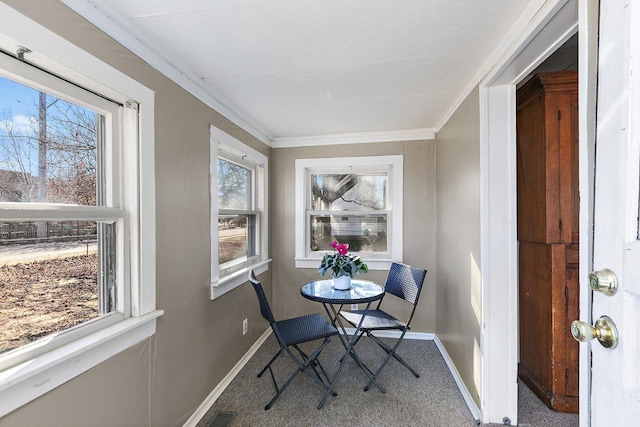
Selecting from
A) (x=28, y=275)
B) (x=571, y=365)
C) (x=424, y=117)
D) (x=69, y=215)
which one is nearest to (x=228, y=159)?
(x=69, y=215)

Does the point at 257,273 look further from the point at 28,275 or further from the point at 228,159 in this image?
the point at 28,275

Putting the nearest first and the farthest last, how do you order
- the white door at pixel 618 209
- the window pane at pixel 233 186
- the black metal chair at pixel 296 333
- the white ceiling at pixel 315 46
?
the white door at pixel 618 209 < the white ceiling at pixel 315 46 < the black metal chair at pixel 296 333 < the window pane at pixel 233 186

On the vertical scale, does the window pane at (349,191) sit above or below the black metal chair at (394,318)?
above

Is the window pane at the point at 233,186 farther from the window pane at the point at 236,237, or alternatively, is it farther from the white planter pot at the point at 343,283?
the white planter pot at the point at 343,283

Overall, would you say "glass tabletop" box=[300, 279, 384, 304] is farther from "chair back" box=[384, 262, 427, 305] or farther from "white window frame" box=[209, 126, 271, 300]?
"white window frame" box=[209, 126, 271, 300]

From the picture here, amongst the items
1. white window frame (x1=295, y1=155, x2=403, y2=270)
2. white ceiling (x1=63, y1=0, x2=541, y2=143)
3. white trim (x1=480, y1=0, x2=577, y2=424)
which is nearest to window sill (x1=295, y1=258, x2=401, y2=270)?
white window frame (x1=295, y1=155, x2=403, y2=270)

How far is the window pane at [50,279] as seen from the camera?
1004 millimetres

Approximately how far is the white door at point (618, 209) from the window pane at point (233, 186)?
90.3 inches

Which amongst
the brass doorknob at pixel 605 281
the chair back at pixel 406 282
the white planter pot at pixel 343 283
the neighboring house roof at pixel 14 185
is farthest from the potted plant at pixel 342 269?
the neighboring house roof at pixel 14 185

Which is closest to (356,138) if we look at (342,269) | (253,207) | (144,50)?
(253,207)

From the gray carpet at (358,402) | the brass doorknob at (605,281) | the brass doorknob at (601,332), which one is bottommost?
the gray carpet at (358,402)

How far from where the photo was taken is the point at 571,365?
6.31 ft

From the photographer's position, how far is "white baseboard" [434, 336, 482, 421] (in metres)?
1.89

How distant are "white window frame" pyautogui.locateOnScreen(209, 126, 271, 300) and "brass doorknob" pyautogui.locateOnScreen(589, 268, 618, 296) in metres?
2.03
